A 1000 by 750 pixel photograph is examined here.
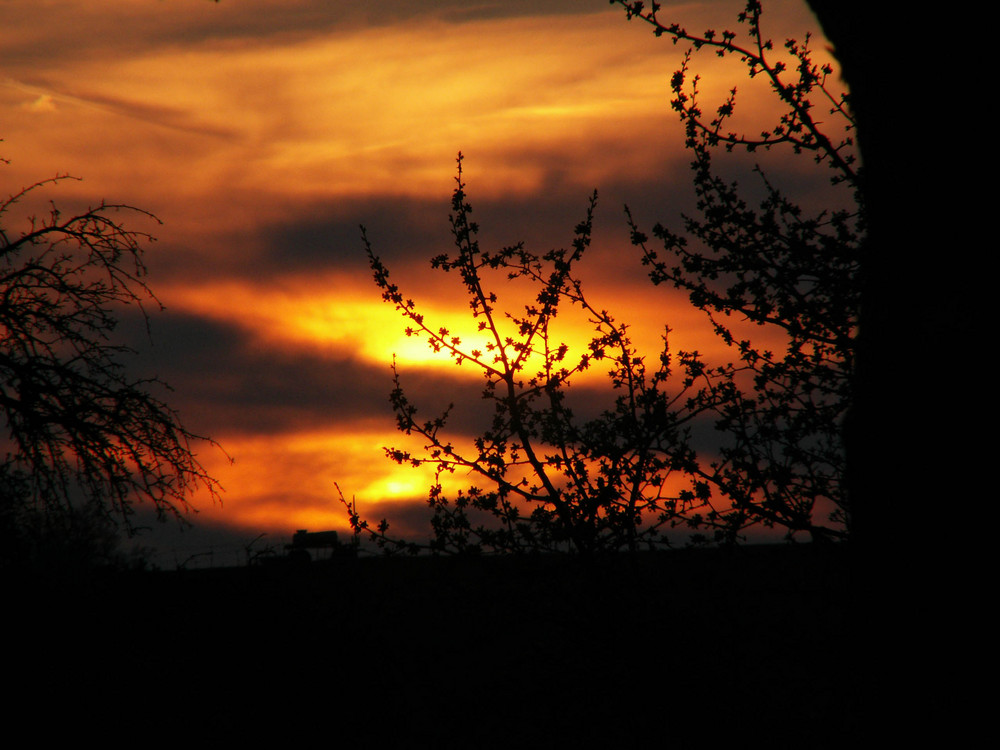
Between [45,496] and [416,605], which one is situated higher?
[45,496]

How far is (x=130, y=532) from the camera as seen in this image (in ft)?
27.9

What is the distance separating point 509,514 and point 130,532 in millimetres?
5125

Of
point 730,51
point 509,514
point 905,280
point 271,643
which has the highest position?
point 730,51

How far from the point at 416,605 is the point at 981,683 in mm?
8455

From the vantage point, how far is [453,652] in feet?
30.6

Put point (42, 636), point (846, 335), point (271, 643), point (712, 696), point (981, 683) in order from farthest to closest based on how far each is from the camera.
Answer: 1. point (271, 643)
2. point (42, 636)
3. point (846, 335)
4. point (712, 696)
5. point (981, 683)

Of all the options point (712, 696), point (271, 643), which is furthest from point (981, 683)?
point (271, 643)

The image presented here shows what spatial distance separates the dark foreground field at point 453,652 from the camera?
5.09 meters

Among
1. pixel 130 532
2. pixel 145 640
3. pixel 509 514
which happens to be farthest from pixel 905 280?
pixel 145 640

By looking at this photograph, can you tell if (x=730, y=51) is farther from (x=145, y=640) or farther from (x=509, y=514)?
(x=145, y=640)

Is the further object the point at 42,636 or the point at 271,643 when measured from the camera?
the point at 271,643

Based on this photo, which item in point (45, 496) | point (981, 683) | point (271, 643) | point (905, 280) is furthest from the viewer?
point (271, 643)

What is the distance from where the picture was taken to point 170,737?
28.4 feet

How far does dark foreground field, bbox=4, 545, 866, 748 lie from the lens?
5094 mm
